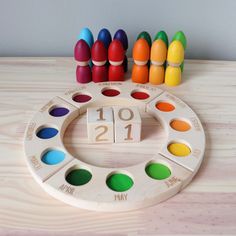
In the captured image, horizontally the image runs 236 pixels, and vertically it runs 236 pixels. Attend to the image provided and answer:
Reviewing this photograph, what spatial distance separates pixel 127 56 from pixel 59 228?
0.53m

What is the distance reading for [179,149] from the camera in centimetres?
61

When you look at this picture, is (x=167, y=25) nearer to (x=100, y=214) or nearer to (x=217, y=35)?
(x=217, y=35)

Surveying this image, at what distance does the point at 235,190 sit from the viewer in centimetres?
54

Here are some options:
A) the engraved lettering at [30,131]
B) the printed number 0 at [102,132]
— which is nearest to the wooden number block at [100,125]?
the printed number 0 at [102,132]

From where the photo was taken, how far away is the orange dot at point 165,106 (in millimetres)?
704

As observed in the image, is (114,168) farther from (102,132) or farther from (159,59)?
(159,59)

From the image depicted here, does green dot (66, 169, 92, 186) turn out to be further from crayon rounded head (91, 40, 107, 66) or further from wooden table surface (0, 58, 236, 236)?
crayon rounded head (91, 40, 107, 66)

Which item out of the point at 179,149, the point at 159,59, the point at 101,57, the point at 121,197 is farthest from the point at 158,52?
the point at 121,197

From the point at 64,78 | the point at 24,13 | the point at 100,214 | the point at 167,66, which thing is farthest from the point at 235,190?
the point at 24,13

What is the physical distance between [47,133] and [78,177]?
0.13 meters

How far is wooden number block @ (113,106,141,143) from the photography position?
60 centimetres

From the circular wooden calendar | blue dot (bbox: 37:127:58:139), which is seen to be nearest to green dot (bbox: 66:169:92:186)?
the circular wooden calendar

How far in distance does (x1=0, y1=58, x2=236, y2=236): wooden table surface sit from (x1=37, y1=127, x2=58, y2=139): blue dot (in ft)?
0.12

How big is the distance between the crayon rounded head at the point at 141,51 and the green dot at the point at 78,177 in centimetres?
30
